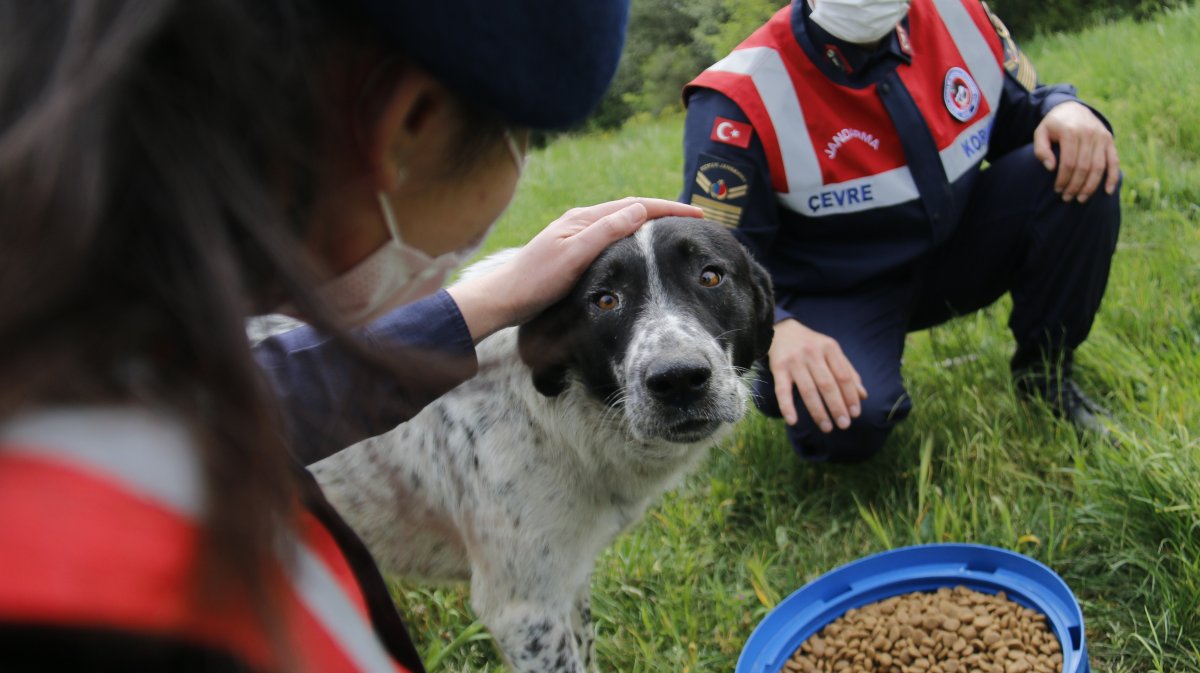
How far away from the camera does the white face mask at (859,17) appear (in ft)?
9.52

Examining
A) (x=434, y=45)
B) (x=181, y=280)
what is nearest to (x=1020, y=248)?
(x=434, y=45)

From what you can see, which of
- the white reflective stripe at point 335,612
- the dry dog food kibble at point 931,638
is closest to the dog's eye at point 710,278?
the dry dog food kibble at point 931,638

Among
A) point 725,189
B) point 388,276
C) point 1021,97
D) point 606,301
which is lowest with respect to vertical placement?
point 1021,97

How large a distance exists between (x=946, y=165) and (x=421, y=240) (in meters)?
2.47

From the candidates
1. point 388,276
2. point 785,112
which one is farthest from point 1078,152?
point 388,276

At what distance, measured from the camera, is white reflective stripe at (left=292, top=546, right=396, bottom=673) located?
2.89 feet

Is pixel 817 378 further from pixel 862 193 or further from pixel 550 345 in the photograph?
pixel 550 345

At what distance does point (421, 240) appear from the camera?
1083 mm

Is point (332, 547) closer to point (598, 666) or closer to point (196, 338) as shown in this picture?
point (196, 338)

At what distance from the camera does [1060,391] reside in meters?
3.13

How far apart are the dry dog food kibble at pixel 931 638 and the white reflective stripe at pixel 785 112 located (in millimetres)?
1329

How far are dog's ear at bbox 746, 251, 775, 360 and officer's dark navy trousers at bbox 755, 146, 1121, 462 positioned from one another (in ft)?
1.21

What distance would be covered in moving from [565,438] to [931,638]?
3.37 feet

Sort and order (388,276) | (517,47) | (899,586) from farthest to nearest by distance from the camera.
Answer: (899,586), (388,276), (517,47)
